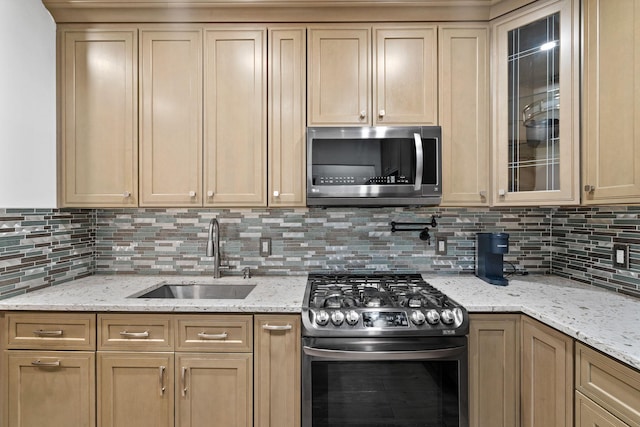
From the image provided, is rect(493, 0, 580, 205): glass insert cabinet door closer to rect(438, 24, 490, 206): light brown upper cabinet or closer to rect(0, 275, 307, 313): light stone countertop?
rect(438, 24, 490, 206): light brown upper cabinet

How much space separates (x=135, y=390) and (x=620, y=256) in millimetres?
2615

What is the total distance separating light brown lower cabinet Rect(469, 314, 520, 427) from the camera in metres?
1.64

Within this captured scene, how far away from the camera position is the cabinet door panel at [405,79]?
1.99m

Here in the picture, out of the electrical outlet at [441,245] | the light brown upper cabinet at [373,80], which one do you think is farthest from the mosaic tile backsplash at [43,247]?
the electrical outlet at [441,245]

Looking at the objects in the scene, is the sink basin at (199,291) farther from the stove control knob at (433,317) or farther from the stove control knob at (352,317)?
the stove control knob at (433,317)

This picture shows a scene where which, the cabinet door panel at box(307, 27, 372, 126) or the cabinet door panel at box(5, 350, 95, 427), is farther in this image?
the cabinet door panel at box(307, 27, 372, 126)

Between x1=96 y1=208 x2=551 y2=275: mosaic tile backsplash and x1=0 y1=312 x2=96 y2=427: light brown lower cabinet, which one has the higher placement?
x1=96 y1=208 x2=551 y2=275: mosaic tile backsplash

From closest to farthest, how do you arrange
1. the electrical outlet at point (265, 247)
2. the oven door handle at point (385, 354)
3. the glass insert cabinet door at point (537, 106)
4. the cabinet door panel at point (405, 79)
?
1. the oven door handle at point (385, 354)
2. the glass insert cabinet door at point (537, 106)
3. the cabinet door panel at point (405, 79)
4. the electrical outlet at point (265, 247)

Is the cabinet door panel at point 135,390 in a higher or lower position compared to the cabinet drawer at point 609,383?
lower

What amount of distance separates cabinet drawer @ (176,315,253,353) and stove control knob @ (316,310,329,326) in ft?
1.10

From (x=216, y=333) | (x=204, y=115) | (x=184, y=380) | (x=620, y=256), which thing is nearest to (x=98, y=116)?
(x=204, y=115)

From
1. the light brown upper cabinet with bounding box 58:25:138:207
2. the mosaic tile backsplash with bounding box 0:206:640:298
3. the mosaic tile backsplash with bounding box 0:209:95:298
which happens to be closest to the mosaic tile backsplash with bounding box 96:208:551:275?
the mosaic tile backsplash with bounding box 0:206:640:298

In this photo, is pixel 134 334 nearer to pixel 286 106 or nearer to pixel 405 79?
pixel 286 106

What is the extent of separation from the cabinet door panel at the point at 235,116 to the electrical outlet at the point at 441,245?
1.24 metres
